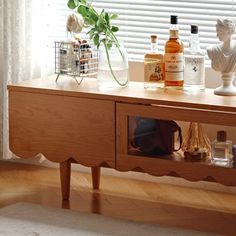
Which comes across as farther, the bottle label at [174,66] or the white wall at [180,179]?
the white wall at [180,179]

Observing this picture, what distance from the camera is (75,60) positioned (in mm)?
3336

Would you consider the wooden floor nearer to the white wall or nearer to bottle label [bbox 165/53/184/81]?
the white wall

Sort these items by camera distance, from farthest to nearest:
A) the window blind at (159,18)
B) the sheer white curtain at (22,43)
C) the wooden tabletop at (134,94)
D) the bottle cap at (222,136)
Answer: the sheer white curtain at (22,43) → the window blind at (159,18) → the bottle cap at (222,136) → the wooden tabletop at (134,94)

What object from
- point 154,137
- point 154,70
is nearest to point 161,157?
point 154,137

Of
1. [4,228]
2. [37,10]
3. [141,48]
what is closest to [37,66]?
[37,10]

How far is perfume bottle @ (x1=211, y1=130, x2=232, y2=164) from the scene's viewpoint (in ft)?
9.89

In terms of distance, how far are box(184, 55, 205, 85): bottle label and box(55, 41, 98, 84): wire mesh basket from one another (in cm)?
48

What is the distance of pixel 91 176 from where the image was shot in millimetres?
3732

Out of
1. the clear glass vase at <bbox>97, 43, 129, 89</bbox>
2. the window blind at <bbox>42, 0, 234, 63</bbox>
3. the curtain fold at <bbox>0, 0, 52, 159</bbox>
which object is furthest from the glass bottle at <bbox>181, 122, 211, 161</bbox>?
the curtain fold at <bbox>0, 0, 52, 159</bbox>

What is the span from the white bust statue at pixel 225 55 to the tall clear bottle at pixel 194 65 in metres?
0.05

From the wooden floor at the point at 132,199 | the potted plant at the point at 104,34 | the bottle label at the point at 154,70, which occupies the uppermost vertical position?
the potted plant at the point at 104,34

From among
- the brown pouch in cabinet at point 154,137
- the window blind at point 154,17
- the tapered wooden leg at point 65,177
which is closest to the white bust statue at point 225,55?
the brown pouch in cabinet at point 154,137

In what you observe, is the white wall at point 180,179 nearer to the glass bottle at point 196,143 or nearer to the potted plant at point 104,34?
the glass bottle at point 196,143

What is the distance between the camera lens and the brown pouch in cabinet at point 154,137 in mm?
3098
